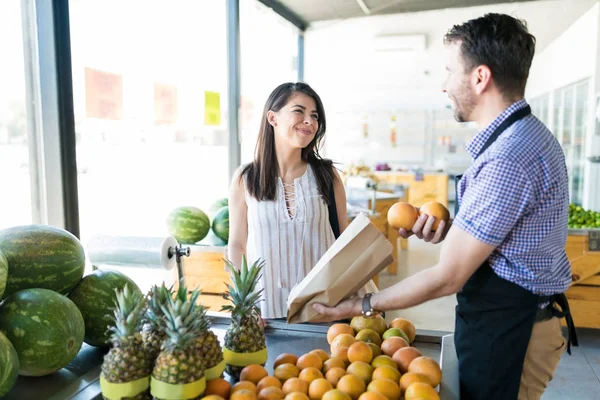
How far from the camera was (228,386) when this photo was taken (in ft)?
3.84

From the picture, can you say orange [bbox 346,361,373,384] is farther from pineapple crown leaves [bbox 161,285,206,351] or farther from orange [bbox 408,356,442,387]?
pineapple crown leaves [bbox 161,285,206,351]

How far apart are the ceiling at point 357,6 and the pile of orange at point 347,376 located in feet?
23.9

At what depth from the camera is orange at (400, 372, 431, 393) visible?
1.20 m

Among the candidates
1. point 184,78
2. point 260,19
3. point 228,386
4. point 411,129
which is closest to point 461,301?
point 228,386

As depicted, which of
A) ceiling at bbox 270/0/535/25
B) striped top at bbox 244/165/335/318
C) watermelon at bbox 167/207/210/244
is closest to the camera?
striped top at bbox 244/165/335/318

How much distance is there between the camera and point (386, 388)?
117 centimetres

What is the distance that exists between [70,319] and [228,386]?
465mm

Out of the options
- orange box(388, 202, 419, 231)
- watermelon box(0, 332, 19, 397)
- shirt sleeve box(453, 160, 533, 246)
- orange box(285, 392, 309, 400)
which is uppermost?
shirt sleeve box(453, 160, 533, 246)

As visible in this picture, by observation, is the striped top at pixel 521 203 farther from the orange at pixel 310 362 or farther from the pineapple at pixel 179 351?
the pineapple at pixel 179 351

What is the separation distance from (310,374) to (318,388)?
68 millimetres

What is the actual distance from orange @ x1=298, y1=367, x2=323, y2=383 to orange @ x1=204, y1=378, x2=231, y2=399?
0.18 metres

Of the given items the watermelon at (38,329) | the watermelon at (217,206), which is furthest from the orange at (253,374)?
the watermelon at (217,206)

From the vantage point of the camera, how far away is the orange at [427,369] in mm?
1243

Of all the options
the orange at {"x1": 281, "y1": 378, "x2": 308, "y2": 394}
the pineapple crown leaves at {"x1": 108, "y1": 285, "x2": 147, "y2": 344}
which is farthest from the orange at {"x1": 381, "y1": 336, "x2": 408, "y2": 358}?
the pineapple crown leaves at {"x1": 108, "y1": 285, "x2": 147, "y2": 344}
